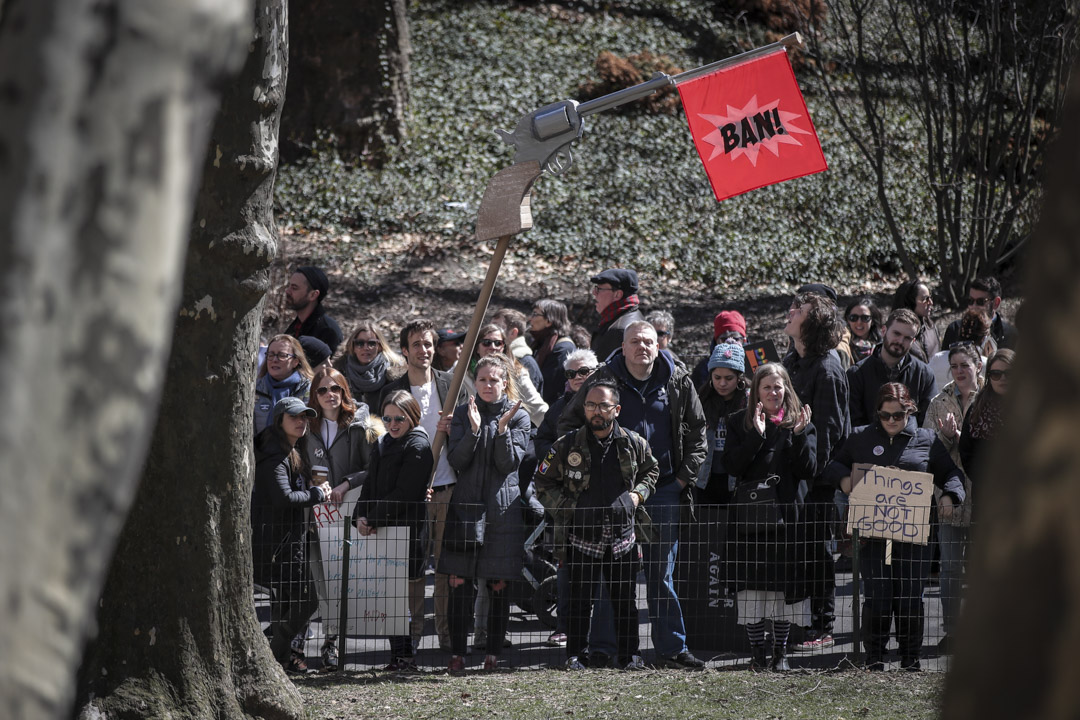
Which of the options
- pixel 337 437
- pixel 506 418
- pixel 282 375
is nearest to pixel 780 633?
pixel 506 418

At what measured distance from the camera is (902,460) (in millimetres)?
7031

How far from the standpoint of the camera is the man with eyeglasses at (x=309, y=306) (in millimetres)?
9133

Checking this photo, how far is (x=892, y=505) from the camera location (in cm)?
689

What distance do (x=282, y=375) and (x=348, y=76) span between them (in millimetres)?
12911

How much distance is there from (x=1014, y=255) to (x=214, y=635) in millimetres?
15231

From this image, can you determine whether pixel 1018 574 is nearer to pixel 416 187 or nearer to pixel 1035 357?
pixel 1035 357

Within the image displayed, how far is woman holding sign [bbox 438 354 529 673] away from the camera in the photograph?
6863 millimetres

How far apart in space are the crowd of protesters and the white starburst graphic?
4.43 ft

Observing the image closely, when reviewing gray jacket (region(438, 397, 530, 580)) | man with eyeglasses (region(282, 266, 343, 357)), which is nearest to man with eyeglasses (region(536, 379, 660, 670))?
gray jacket (region(438, 397, 530, 580))

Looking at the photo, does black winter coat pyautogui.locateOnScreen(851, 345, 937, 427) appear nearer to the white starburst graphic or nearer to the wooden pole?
the white starburst graphic

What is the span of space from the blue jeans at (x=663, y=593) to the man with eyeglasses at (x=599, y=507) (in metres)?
0.12

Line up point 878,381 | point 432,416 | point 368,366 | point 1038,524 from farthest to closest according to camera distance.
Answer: point 878,381
point 368,366
point 432,416
point 1038,524

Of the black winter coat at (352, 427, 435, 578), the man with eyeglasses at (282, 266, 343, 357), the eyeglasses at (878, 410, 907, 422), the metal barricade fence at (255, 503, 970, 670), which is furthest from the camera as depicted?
the man with eyeglasses at (282, 266, 343, 357)

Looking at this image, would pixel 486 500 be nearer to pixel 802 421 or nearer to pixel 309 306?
pixel 802 421
